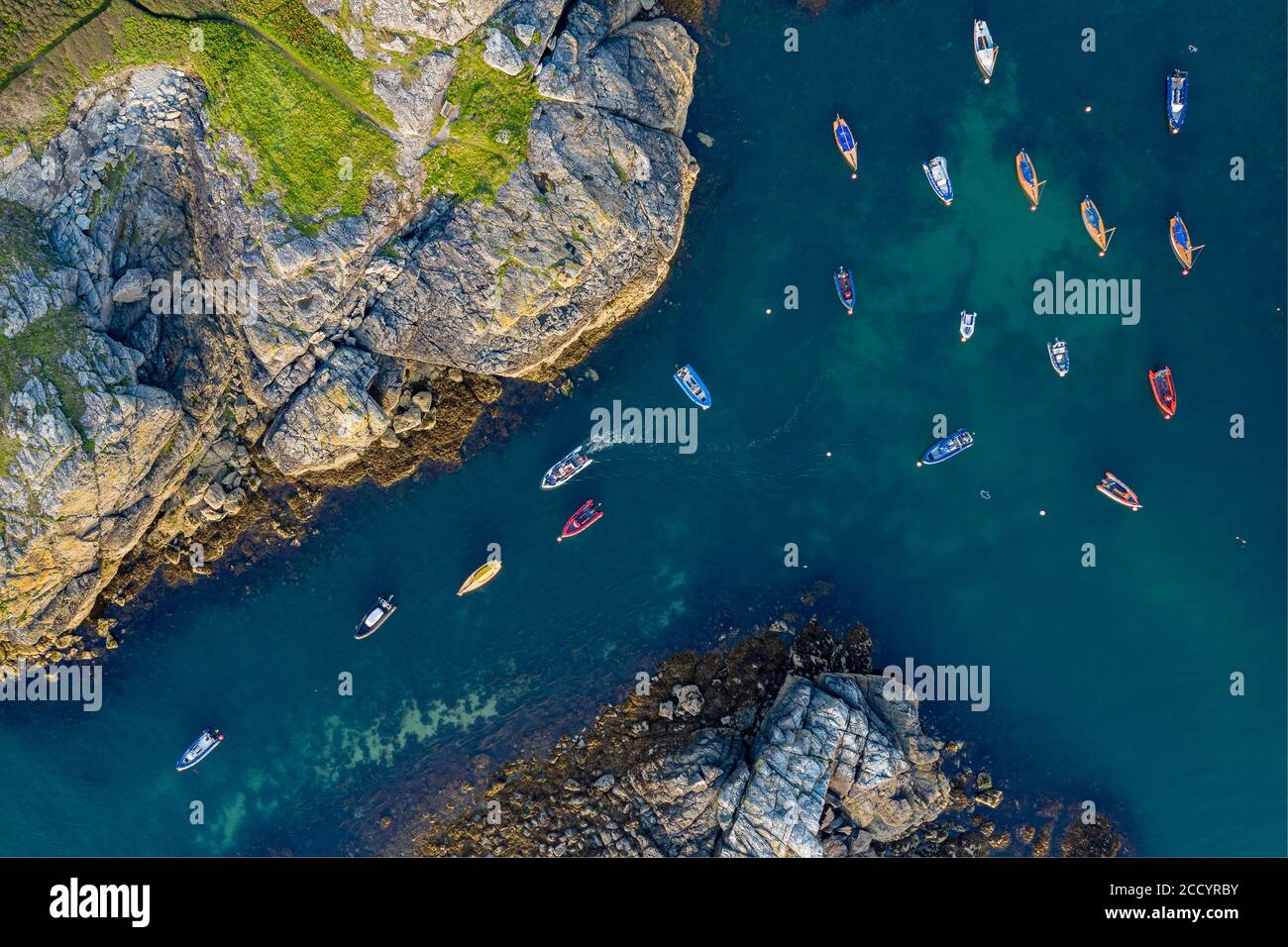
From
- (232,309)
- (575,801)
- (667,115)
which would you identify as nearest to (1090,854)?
(575,801)

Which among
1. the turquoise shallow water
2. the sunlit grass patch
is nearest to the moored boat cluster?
the turquoise shallow water

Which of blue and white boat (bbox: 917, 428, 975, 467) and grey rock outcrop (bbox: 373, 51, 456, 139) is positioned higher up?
grey rock outcrop (bbox: 373, 51, 456, 139)

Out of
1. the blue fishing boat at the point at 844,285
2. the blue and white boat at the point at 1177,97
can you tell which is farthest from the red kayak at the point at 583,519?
the blue and white boat at the point at 1177,97

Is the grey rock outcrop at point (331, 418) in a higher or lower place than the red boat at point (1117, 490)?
higher

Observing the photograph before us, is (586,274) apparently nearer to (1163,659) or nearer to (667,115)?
(667,115)

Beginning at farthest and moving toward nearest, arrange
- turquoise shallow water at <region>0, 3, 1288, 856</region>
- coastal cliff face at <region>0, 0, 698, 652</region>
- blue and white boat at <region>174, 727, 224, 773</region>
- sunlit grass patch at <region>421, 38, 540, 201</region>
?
blue and white boat at <region>174, 727, 224, 773</region>
turquoise shallow water at <region>0, 3, 1288, 856</region>
sunlit grass patch at <region>421, 38, 540, 201</region>
coastal cliff face at <region>0, 0, 698, 652</region>

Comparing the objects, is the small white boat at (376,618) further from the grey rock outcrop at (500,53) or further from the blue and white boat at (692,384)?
the grey rock outcrop at (500,53)

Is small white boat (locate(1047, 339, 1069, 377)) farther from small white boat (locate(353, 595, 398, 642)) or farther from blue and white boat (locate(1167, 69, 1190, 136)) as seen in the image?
small white boat (locate(353, 595, 398, 642))
